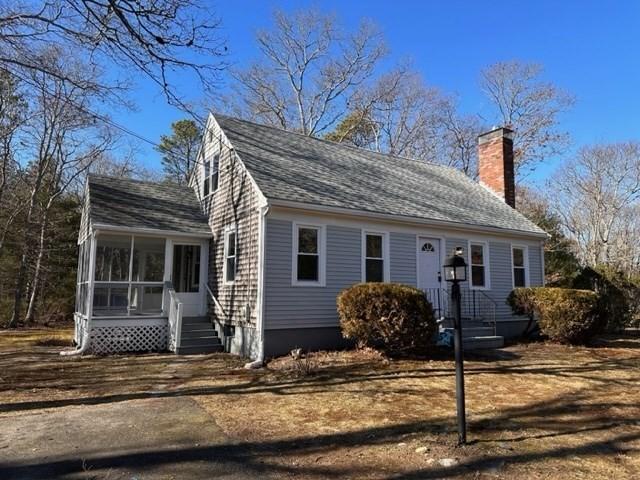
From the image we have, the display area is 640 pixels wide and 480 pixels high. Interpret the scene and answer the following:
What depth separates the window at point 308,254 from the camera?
10312 mm

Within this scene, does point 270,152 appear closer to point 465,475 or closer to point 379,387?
point 379,387

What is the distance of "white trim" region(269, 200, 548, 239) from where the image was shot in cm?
1004

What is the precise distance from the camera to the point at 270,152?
1240 centimetres

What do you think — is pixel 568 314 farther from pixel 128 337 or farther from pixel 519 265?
pixel 128 337

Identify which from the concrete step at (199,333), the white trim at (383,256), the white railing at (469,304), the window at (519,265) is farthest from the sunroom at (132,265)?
the window at (519,265)

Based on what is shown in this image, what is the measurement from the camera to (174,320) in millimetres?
11078

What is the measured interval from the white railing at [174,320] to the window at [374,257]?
455 centimetres

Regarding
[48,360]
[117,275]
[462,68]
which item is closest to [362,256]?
[48,360]

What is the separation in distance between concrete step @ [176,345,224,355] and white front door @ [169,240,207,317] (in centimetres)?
159

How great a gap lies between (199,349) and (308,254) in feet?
11.5

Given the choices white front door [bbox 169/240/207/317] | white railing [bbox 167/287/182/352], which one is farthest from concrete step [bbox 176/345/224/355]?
white front door [bbox 169/240/207/317]

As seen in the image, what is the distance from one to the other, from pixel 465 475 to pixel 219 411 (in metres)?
3.24

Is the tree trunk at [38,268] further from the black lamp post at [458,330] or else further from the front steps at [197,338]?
the black lamp post at [458,330]

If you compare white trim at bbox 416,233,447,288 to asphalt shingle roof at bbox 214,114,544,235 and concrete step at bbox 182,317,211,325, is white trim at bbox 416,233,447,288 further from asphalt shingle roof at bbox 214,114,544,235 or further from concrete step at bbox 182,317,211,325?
concrete step at bbox 182,317,211,325
